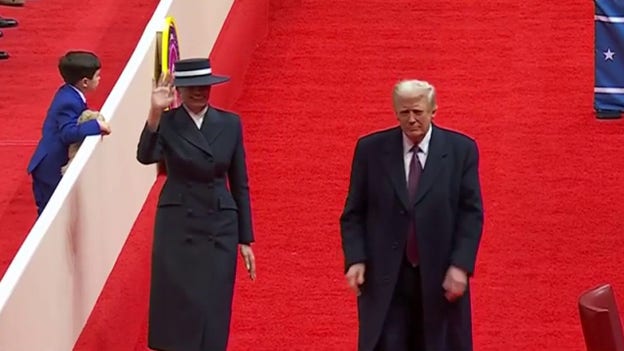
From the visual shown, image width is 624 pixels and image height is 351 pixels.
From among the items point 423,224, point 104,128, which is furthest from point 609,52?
point 423,224

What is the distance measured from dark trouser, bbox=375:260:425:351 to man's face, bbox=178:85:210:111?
44.7 inches

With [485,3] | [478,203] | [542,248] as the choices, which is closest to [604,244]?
[542,248]

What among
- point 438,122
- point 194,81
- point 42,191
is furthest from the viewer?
point 438,122

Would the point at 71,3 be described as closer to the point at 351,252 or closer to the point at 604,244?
the point at 604,244

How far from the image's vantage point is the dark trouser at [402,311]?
5.40 metres

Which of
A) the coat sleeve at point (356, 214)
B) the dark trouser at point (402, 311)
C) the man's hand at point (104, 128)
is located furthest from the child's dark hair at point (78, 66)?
the dark trouser at point (402, 311)

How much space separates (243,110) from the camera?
9.70 m

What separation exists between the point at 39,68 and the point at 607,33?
3865 millimetres

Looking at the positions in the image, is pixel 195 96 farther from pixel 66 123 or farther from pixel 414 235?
pixel 414 235

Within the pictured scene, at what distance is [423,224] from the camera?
5.34 m

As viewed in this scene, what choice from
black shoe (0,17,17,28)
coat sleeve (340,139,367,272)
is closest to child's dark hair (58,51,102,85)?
coat sleeve (340,139,367,272)

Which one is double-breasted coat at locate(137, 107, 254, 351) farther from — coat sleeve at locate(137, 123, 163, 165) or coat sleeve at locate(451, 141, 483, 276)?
coat sleeve at locate(451, 141, 483, 276)

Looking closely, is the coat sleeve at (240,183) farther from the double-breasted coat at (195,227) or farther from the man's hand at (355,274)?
the man's hand at (355,274)

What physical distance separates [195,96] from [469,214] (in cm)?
126
